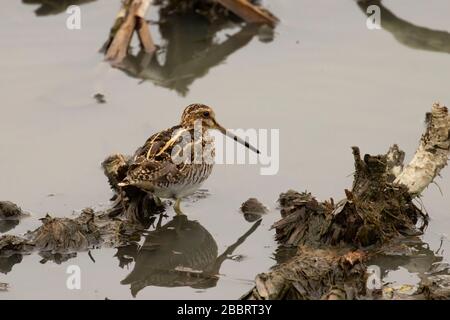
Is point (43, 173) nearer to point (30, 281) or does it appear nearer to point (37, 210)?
point (37, 210)

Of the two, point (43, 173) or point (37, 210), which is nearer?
point (37, 210)

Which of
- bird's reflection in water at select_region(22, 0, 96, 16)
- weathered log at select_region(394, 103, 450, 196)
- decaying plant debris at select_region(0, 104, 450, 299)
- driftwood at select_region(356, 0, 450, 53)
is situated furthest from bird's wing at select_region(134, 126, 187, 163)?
bird's reflection in water at select_region(22, 0, 96, 16)

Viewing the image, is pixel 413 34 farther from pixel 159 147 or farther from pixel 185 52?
pixel 159 147

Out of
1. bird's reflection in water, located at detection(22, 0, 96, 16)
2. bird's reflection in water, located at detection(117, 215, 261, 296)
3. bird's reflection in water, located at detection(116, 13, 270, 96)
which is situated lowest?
bird's reflection in water, located at detection(117, 215, 261, 296)

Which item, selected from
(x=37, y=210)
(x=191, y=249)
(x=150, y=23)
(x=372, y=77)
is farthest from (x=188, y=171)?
(x=150, y=23)

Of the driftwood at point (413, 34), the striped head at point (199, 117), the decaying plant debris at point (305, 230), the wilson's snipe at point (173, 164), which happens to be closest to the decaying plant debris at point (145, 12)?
the driftwood at point (413, 34)

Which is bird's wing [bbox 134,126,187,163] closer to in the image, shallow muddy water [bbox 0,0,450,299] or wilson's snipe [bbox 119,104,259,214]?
wilson's snipe [bbox 119,104,259,214]
